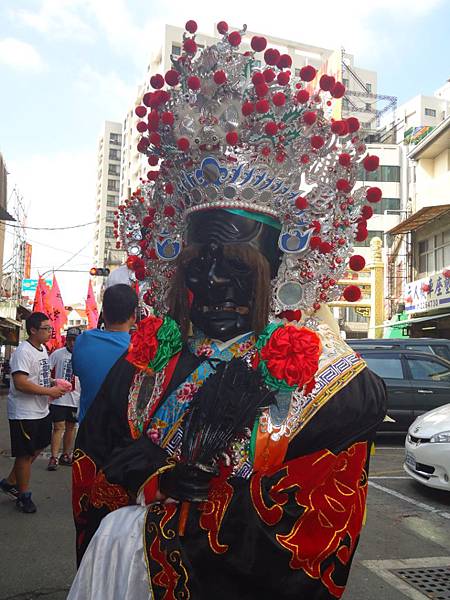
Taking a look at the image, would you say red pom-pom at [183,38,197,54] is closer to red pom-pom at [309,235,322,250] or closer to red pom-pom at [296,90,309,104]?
red pom-pom at [296,90,309,104]

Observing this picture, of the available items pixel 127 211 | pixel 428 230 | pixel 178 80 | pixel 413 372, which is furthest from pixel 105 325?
pixel 428 230

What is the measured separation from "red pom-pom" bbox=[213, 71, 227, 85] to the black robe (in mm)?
1160

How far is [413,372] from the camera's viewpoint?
10.3 m

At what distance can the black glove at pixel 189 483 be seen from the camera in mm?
1702

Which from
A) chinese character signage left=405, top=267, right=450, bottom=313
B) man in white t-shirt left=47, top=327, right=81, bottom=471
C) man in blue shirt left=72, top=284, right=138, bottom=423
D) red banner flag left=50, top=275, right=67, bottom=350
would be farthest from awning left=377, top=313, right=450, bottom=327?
man in blue shirt left=72, top=284, right=138, bottom=423

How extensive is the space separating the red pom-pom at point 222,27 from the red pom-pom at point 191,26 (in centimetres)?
10

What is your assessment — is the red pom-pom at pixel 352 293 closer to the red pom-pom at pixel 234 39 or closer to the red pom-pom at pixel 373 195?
the red pom-pom at pixel 373 195

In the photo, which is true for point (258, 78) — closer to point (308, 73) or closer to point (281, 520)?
point (308, 73)

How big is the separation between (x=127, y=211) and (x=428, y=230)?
69.2 ft

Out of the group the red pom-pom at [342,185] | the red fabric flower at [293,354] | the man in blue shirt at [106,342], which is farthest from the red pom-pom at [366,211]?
the man in blue shirt at [106,342]

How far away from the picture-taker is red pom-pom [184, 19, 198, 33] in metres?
2.25

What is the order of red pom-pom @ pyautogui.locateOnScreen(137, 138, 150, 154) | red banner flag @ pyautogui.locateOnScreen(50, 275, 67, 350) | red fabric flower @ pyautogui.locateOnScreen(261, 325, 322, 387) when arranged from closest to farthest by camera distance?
1. red fabric flower @ pyautogui.locateOnScreen(261, 325, 322, 387)
2. red pom-pom @ pyautogui.locateOnScreen(137, 138, 150, 154)
3. red banner flag @ pyautogui.locateOnScreen(50, 275, 67, 350)

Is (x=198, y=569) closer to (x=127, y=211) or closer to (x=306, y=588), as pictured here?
(x=306, y=588)

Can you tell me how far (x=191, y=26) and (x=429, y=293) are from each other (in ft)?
63.4
